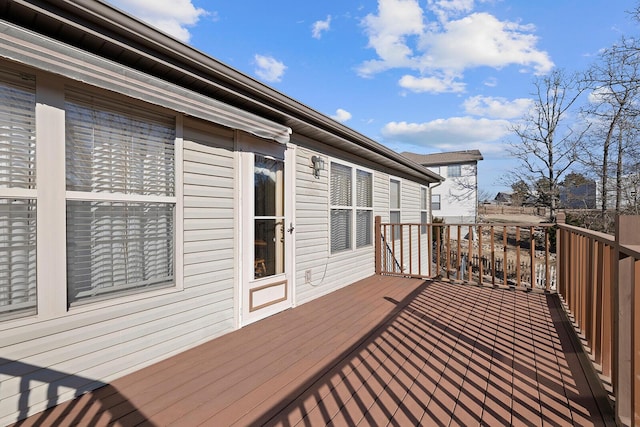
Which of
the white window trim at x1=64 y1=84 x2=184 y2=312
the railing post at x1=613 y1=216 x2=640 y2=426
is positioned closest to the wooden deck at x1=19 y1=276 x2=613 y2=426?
the railing post at x1=613 y1=216 x2=640 y2=426

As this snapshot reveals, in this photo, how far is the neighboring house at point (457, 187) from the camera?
73.8 ft

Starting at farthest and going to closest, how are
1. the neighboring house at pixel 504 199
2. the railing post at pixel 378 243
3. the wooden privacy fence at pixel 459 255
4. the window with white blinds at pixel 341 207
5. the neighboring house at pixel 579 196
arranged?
1. the neighboring house at pixel 504 199
2. the neighboring house at pixel 579 196
3. the railing post at pixel 378 243
4. the window with white blinds at pixel 341 207
5. the wooden privacy fence at pixel 459 255

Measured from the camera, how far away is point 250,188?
3213 millimetres

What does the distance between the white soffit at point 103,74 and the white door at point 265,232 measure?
607mm

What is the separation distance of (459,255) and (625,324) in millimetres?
3630

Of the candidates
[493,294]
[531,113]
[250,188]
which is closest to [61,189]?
[250,188]

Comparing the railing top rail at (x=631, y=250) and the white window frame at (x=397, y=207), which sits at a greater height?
the white window frame at (x=397, y=207)

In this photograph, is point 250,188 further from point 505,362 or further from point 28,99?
point 505,362

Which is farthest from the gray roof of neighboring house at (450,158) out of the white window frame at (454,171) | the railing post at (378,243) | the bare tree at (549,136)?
the railing post at (378,243)

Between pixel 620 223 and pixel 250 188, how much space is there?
9.05 ft

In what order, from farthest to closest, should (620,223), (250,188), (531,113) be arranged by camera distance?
1. (531,113)
2. (250,188)
3. (620,223)

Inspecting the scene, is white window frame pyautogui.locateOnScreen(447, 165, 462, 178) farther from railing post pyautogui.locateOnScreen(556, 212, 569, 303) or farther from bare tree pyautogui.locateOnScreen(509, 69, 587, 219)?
railing post pyautogui.locateOnScreen(556, 212, 569, 303)

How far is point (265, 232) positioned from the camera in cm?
348

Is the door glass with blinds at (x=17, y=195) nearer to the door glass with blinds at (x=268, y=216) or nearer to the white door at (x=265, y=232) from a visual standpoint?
the white door at (x=265, y=232)
